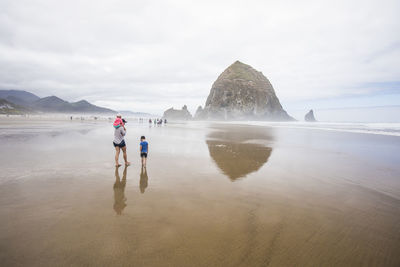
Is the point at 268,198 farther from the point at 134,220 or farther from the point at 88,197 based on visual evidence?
the point at 88,197

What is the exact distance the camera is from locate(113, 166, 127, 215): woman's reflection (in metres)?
4.36

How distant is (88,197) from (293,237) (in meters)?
5.05

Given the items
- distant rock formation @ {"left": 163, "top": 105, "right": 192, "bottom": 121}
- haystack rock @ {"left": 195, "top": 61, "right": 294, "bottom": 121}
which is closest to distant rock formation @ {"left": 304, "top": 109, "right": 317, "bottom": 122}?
haystack rock @ {"left": 195, "top": 61, "right": 294, "bottom": 121}

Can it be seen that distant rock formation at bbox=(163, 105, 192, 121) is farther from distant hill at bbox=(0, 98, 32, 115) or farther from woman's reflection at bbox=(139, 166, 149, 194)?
woman's reflection at bbox=(139, 166, 149, 194)

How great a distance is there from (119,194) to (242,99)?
12609 cm

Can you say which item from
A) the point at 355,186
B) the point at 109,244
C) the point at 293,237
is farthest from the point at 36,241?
the point at 355,186

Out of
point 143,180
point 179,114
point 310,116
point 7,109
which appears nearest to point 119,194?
point 143,180

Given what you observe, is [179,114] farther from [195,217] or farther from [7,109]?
[195,217]

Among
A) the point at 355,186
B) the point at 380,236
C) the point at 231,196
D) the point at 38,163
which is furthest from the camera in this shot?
the point at 38,163

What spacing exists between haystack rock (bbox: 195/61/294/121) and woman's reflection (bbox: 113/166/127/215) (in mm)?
115968

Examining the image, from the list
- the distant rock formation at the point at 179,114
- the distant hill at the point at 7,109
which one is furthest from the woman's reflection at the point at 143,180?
the distant hill at the point at 7,109

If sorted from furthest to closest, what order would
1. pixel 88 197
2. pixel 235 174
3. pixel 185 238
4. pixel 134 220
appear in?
pixel 235 174 → pixel 88 197 → pixel 134 220 → pixel 185 238

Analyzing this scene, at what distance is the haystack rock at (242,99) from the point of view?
123 m

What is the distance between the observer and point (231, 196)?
5223 mm
